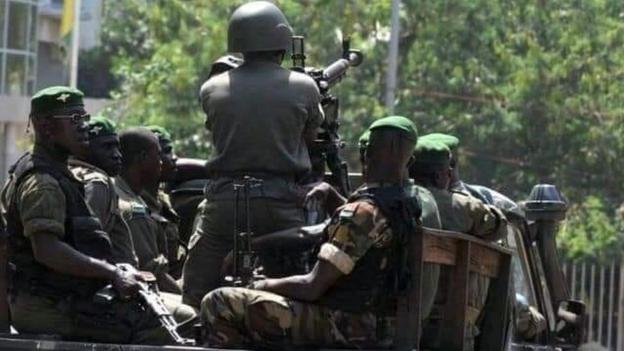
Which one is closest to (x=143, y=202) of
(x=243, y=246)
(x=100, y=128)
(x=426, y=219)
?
(x=100, y=128)

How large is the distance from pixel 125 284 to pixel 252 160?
1.03 metres

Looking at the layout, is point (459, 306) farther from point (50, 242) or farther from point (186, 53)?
point (186, 53)

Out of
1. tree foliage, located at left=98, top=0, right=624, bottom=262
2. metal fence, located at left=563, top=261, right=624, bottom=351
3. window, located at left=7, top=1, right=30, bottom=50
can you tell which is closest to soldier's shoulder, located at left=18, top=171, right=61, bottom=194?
metal fence, located at left=563, top=261, right=624, bottom=351

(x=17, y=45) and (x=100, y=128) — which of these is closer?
(x=100, y=128)

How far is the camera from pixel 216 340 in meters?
6.95

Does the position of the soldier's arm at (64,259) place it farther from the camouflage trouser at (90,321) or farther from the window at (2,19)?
the window at (2,19)

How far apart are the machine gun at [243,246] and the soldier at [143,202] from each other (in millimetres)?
376

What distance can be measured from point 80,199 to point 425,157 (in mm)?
1643

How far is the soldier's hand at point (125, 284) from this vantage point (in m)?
7.02

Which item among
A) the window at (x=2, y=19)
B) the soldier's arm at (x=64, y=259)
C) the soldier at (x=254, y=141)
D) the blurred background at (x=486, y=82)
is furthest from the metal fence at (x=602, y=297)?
the window at (x=2, y=19)

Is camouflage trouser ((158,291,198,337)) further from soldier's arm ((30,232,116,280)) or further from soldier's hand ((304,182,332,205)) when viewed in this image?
soldier's hand ((304,182,332,205))

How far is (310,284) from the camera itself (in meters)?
Answer: 6.92

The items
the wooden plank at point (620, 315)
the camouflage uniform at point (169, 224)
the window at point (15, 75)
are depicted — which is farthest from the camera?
the window at point (15, 75)

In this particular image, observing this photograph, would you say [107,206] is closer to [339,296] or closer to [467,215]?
[339,296]
